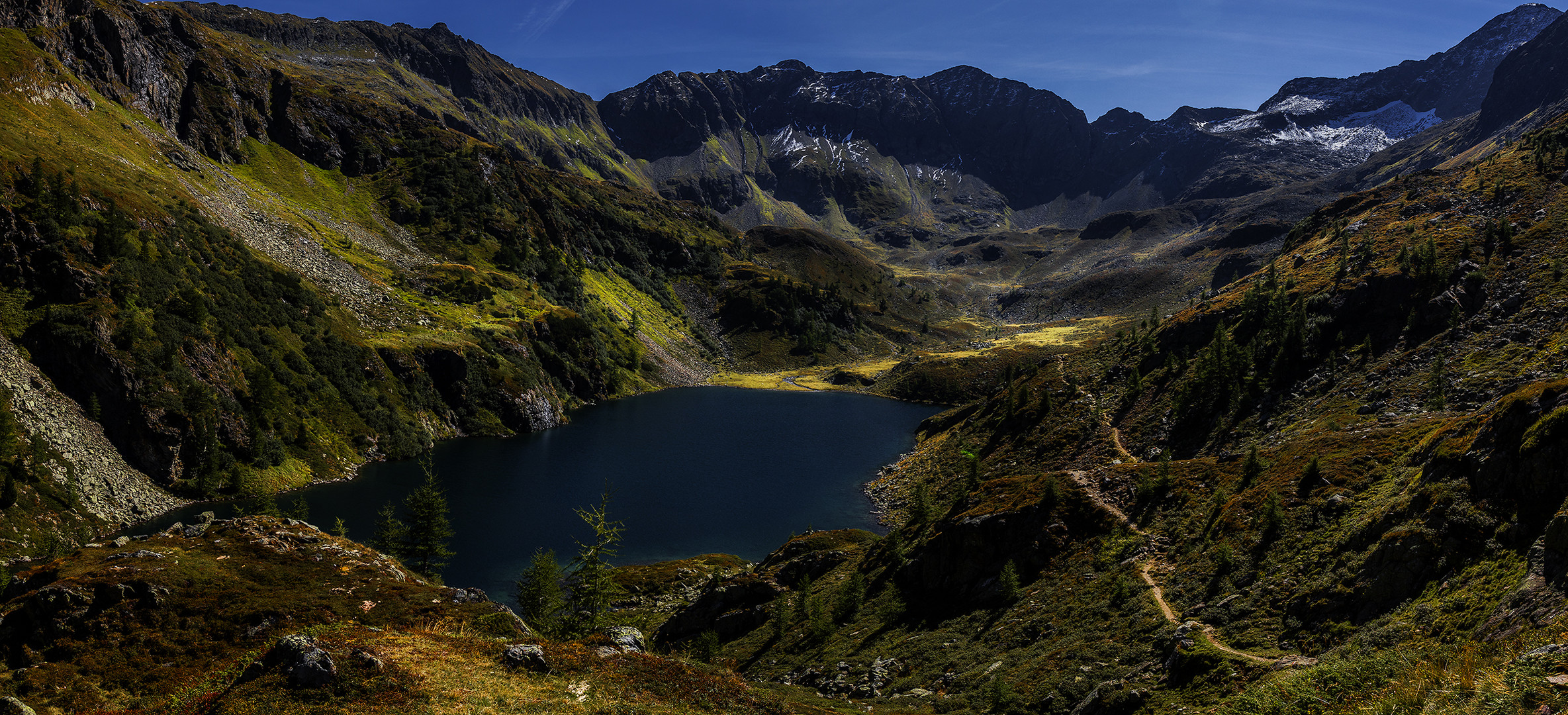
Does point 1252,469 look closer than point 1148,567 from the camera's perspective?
No

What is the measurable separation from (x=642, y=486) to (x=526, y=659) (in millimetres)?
70237

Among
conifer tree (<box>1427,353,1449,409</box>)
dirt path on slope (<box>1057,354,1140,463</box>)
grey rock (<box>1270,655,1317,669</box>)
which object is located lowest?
dirt path on slope (<box>1057,354,1140,463</box>)

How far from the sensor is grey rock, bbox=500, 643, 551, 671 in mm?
21250

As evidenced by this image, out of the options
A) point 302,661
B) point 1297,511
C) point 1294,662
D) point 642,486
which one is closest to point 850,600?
point 1297,511

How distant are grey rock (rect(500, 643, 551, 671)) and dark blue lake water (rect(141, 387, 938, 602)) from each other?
3815cm

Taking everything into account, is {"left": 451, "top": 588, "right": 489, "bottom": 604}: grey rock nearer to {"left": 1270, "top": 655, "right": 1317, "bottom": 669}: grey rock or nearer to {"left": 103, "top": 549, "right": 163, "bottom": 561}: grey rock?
{"left": 103, "top": 549, "right": 163, "bottom": 561}: grey rock

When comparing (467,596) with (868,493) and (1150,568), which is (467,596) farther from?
(868,493)

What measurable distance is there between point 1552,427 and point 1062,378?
7023 cm

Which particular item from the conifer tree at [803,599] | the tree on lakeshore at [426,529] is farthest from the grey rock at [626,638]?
the tree on lakeshore at [426,529]

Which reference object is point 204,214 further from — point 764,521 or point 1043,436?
point 1043,436

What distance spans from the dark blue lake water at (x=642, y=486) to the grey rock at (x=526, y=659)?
38.1m

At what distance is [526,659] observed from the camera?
2139 cm

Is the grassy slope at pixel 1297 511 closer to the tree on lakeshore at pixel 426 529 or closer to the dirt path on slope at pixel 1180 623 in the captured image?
the dirt path on slope at pixel 1180 623

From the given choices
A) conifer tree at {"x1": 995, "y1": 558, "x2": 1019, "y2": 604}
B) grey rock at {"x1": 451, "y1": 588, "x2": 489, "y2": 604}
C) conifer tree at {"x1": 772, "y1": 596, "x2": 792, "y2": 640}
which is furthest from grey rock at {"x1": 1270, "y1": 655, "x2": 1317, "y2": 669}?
grey rock at {"x1": 451, "y1": 588, "x2": 489, "y2": 604}
